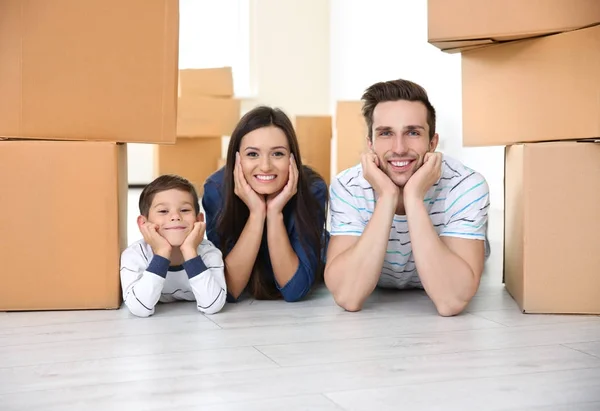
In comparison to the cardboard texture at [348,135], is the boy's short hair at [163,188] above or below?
below

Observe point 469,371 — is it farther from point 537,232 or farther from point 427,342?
point 537,232

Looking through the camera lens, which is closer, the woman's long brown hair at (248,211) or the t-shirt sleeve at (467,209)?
the t-shirt sleeve at (467,209)

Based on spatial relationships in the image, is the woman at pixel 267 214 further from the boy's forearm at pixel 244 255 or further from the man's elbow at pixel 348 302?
the man's elbow at pixel 348 302

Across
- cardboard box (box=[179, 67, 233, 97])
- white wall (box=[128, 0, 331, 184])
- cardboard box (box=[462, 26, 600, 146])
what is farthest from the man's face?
white wall (box=[128, 0, 331, 184])

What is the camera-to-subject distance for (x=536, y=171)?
173cm

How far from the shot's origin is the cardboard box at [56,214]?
5.78 feet

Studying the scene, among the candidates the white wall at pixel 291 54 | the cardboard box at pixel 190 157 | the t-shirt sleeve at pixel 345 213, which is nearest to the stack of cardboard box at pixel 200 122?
the cardboard box at pixel 190 157

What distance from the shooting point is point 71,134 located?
69.7 inches

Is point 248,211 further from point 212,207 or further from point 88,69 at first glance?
point 88,69

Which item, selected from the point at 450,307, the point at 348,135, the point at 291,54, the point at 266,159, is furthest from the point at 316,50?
the point at 450,307

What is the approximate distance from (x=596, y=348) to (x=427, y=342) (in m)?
0.31

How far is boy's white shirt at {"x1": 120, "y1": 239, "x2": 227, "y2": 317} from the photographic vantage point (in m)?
1.71

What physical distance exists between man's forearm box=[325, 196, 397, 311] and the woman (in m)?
0.14

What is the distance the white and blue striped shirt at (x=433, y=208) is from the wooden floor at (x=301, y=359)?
0.14m
